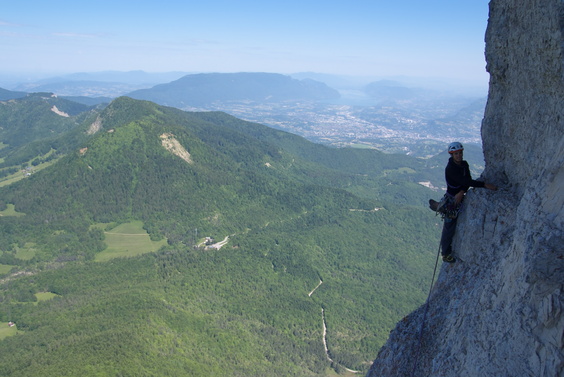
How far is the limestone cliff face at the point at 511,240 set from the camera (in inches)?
339

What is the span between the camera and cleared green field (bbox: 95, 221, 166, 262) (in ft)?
289

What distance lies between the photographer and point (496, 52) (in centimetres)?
1341

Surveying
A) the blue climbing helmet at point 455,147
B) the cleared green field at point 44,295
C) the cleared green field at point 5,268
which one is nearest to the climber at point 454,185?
the blue climbing helmet at point 455,147

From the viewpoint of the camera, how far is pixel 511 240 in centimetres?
1118

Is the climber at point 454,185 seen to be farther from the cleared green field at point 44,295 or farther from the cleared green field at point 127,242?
the cleared green field at point 127,242

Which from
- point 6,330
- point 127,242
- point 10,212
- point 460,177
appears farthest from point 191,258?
point 460,177

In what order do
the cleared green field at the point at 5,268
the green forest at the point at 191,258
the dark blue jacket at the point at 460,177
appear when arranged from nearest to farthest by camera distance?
the dark blue jacket at the point at 460,177, the green forest at the point at 191,258, the cleared green field at the point at 5,268

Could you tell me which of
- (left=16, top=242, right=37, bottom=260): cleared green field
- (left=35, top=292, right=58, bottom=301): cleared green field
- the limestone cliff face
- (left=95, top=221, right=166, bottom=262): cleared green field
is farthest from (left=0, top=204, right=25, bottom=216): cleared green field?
the limestone cliff face

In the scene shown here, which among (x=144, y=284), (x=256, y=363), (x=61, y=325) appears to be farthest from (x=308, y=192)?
(x=61, y=325)

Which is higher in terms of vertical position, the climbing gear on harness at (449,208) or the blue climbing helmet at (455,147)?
the blue climbing helmet at (455,147)

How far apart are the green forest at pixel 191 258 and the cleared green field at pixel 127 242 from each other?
0.50 m

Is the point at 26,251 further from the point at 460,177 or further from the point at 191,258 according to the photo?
the point at 460,177

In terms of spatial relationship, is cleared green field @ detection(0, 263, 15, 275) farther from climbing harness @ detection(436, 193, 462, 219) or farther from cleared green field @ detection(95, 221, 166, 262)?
climbing harness @ detection(436, 193, 462, 219)

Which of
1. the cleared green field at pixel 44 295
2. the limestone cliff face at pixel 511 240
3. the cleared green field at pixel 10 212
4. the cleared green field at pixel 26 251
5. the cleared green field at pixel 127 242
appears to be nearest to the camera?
the limestone cliff face at pixel 511 240
